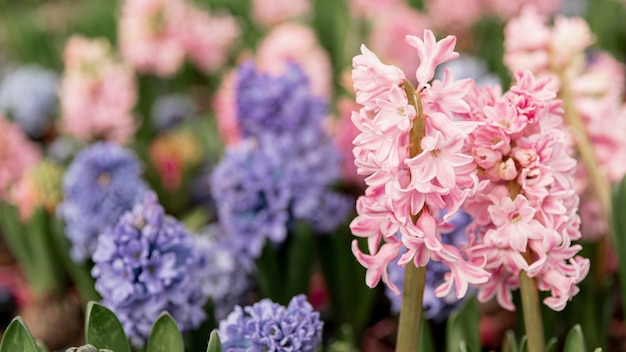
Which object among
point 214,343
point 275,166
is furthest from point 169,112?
point 214,343

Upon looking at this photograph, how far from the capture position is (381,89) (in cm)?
96

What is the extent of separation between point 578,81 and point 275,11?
5.45ft

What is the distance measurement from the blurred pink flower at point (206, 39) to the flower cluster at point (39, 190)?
85cm

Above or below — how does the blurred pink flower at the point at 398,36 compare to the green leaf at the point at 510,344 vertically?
above

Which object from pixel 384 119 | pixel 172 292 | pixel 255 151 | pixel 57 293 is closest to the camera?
pixel 384 119

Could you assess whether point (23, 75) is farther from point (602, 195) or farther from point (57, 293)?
point (602, 195)

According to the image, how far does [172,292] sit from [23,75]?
1724mm

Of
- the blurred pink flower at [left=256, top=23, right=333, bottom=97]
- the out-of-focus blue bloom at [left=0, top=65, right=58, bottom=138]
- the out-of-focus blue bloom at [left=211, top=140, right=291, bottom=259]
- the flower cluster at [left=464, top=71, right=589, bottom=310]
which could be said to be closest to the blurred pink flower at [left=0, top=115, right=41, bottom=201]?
the out-of-focus blue bloom at [left=0, top=65, right=58, bottom=138]

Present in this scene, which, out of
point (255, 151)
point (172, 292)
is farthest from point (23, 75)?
point (172, 292)

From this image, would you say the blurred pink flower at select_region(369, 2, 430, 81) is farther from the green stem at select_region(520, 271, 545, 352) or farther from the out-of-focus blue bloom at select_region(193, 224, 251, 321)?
the green stem at select_region(520, 271, 545, 352)

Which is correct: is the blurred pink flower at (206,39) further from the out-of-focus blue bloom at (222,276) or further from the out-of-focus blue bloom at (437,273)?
the out-of-focus blue bloom at (437,273)

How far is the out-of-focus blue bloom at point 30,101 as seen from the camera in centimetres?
259

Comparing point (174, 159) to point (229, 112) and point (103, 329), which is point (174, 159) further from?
point (103, 329)

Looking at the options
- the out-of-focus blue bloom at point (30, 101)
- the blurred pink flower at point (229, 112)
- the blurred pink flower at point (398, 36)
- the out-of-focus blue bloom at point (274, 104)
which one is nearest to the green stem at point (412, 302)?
the out-of-focus blue bloom at point (274, 104)
